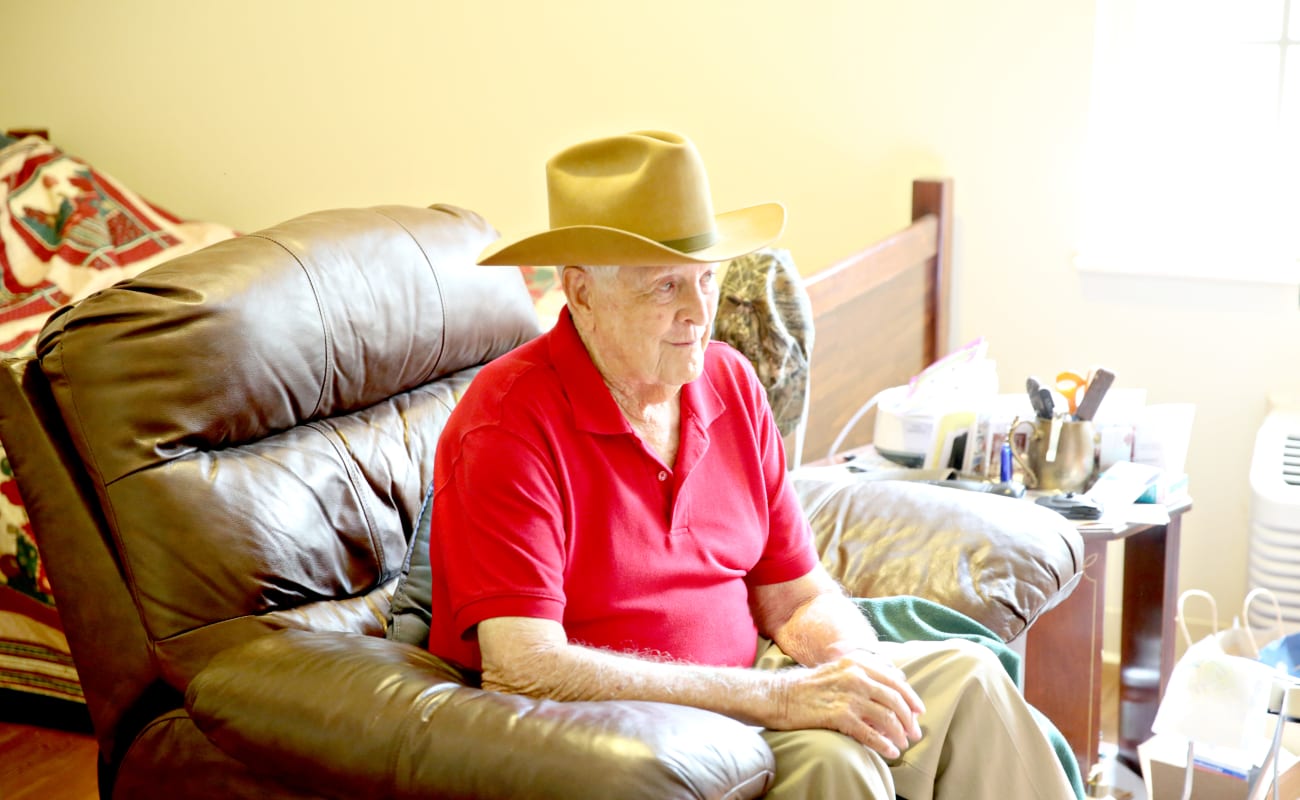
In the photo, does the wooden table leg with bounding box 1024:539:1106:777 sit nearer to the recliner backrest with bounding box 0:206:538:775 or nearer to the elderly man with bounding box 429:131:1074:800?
the elderly man with bounding box 429:131:1074:800

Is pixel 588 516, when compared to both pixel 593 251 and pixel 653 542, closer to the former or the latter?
pixel 653 542

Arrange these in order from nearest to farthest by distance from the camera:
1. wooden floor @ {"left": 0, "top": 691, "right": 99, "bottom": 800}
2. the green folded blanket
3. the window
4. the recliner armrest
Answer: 1. the recliner armrest
2. the green folded blanket
3. wooden floor @ {"left": 0, "top": 691, "right": 99, "bottom": 800}
4. the window

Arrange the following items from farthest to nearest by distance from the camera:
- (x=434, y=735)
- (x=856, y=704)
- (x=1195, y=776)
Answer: (x=1195, y=776), (x=856, y=704), (x=434, y=735)

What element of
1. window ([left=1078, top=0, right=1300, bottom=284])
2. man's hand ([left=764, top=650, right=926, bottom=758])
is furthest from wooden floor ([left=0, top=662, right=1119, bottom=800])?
man's hand ([left=764, top=650, right=926, bottom=758])

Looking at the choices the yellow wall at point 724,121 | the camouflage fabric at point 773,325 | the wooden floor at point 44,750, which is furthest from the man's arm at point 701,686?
the yellow wall at point 724,121

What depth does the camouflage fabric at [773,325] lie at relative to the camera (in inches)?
83.7

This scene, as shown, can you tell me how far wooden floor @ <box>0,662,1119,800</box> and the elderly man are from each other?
48.4 inches

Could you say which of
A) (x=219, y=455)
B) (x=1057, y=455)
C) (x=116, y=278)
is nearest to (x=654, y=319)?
(x=219, y=455)

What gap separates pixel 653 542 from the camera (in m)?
1.53

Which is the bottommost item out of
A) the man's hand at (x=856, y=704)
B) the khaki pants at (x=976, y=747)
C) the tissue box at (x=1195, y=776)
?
the tissue box at (x=1195, y=776)

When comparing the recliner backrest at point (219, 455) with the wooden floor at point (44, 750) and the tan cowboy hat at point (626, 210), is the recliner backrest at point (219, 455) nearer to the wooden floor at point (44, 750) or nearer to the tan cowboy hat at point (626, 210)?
the tan cowboy hat at point (626, 210)

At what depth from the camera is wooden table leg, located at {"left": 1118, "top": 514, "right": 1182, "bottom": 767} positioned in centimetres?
224

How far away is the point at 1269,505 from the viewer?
7.60 ft

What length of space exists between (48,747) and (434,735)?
1.68 metres
